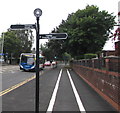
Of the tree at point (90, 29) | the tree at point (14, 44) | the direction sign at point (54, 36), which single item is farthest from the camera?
the tree at point (14, 44)

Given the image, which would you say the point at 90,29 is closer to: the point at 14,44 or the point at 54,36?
the point at 54,36

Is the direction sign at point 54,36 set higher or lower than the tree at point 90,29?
lower

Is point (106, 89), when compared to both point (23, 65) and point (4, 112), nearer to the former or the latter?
point (4, 112)

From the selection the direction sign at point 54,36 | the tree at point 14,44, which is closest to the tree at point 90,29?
the direction sign at point 54,36

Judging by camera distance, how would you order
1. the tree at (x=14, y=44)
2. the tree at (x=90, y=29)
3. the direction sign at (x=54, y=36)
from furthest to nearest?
the tree at (x=14, y=44) → the tree at (x=90, y=29) → the direction sign at (x=54, y=36)

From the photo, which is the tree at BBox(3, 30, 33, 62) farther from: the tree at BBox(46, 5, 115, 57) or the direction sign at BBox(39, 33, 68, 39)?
the direction sign at BBox(39, 33, 68, 39)

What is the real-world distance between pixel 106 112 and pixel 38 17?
11.9ft

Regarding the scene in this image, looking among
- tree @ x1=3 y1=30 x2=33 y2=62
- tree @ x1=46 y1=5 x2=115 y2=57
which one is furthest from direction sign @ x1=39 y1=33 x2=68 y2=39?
tree @ x1=3 y1=30 x2=33 y2=62

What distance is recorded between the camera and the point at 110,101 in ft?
23.1

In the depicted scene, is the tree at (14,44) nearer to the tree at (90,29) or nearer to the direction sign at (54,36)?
the tree at (90,29)

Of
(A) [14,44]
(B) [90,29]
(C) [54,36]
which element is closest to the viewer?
(C) [54,36]

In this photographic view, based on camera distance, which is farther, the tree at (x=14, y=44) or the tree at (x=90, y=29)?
the tree at (x=14, y=44)

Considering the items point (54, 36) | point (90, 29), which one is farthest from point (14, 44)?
A: point (54, 36)

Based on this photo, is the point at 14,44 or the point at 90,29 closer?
the point at 90,29
